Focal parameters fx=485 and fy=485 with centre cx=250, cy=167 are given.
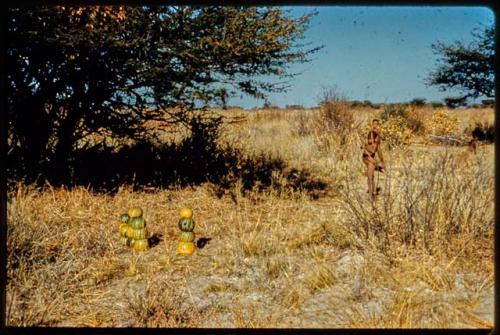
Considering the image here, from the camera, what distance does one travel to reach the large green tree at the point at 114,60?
529cm

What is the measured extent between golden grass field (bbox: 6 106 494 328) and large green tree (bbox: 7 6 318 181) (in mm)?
1178

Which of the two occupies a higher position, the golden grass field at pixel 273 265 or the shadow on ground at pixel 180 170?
the shadow on ground at pixel 180 170

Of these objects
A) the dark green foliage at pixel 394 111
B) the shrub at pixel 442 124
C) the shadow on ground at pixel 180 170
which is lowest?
the shadow on ground at pixel 180 170

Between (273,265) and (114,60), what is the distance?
3295 millimetres

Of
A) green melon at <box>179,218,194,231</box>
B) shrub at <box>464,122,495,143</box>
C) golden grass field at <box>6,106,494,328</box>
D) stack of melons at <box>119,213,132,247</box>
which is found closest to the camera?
golden grass field at <box>6,106,494,328</box>

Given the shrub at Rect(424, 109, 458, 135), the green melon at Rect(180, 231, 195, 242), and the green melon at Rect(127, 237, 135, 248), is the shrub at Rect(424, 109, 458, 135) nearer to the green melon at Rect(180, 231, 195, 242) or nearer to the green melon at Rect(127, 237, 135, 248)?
the green melon at Rect(180, 231, 195, 242)

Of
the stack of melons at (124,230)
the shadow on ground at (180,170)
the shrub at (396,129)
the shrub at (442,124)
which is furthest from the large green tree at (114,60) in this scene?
the shrub at (442,124)

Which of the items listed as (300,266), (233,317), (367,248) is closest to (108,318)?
(233,317)

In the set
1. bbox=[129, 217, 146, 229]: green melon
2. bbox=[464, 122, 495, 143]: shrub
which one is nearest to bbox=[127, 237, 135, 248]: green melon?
bbox=[129, 217, 146, 229]: green melon

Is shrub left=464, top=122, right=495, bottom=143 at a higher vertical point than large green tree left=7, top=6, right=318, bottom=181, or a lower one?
lower

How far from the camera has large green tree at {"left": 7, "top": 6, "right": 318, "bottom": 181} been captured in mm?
5285

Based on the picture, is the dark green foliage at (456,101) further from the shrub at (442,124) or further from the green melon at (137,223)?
the green melon at (137,223)

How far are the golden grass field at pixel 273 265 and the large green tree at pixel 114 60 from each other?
1178 mm

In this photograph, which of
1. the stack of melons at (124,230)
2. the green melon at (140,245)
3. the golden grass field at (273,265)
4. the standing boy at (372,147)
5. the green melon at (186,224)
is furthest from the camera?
the standing boy at (372,147)
